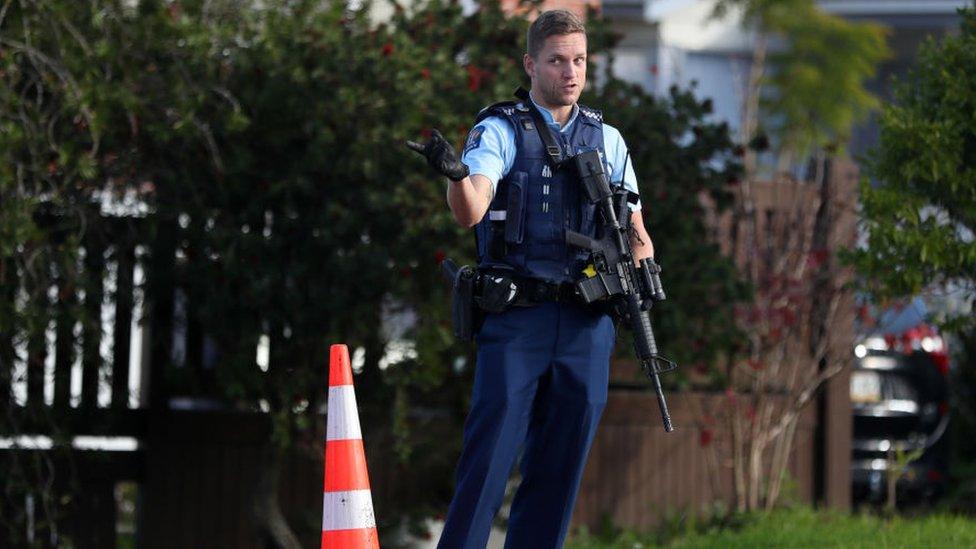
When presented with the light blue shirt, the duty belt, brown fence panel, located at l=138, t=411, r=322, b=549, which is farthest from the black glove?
brown fence panel, located at l=138, t=411, r=322, b=549

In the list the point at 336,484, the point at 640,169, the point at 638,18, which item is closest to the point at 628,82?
the point at 640,169

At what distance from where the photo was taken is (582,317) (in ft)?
14.5

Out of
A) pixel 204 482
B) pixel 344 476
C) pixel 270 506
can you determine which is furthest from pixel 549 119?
pixel 204 482

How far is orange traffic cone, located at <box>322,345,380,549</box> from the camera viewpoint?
4.41m

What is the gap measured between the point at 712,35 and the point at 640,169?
22110mm

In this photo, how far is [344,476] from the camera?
445cm

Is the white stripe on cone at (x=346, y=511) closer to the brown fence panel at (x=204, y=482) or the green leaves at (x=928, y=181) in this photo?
the green leaves at (x=928, y=181)

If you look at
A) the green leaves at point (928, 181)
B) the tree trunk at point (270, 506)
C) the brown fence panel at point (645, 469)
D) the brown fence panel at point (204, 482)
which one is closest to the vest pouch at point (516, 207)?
the green leaves at point (928, 181)

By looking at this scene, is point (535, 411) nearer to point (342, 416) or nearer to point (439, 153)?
point (342, 416)

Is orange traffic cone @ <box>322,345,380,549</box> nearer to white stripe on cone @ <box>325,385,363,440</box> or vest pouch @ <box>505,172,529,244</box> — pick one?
white stripe on cone @ <box>325,385,363,440</box>

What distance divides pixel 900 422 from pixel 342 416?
578cm

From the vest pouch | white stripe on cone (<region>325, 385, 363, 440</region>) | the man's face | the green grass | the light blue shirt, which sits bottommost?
the green grass

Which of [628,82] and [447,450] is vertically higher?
[628,82]

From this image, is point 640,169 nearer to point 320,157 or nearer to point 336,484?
point 320,157
